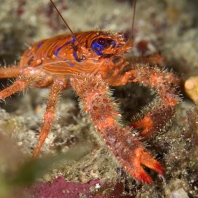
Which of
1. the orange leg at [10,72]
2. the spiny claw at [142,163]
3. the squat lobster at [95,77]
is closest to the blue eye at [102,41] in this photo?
the squat lobster at [95,77]

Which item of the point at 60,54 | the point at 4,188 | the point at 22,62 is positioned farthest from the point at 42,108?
the point at 4,188

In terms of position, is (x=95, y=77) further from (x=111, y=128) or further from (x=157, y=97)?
(x=111, y=128)

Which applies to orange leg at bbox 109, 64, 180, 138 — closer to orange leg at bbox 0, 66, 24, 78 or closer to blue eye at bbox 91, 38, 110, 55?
blue eye at bbox 91, 38, 110, 55

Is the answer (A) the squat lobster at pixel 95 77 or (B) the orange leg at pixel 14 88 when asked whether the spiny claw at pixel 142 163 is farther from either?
(B) the orange leg at pixel 14 88

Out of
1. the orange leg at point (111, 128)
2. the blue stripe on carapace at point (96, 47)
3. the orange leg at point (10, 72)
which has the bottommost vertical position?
the orange leg at point (111, 128)

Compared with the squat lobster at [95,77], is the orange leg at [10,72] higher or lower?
higher

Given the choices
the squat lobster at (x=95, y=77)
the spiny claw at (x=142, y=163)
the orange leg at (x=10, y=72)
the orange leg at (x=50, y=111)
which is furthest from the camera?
the orange leg at (x=10, y=72)

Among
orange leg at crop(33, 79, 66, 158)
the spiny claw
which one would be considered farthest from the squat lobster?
the spiny claw
